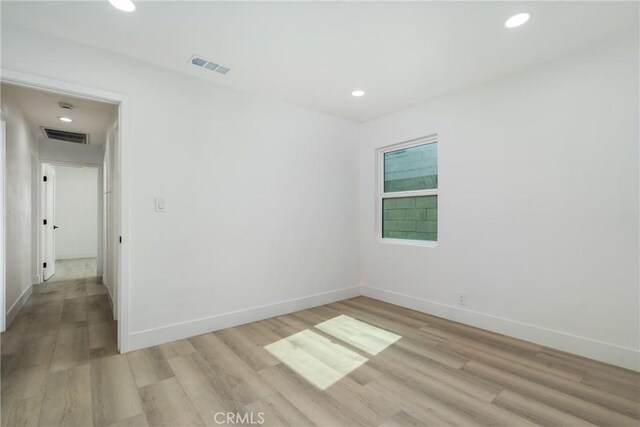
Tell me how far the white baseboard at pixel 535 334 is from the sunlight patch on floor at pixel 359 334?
82 centimetres

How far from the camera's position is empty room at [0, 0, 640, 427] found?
1.99 m

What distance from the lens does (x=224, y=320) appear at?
3121 mm

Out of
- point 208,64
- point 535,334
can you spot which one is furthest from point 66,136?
point 535,334

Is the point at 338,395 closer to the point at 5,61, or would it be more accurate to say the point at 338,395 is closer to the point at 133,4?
the point at 133,4

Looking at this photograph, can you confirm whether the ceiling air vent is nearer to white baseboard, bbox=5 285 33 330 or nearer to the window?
white baseboard, bbox=5 285 33 330

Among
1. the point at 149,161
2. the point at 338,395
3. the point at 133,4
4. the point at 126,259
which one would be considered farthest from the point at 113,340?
the point at 133,4

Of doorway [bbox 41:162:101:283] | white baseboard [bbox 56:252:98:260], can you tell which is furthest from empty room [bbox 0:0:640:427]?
white baseboard [bbox 56:252:98:260]

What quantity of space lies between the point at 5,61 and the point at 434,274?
4300 mm

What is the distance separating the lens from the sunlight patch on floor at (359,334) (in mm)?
2713

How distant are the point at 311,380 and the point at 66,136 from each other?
5.82 meters

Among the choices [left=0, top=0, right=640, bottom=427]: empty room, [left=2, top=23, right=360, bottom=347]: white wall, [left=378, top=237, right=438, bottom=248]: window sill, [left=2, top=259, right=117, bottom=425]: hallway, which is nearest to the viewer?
[left=2, top=259, right=117, bottom=425]: hallway

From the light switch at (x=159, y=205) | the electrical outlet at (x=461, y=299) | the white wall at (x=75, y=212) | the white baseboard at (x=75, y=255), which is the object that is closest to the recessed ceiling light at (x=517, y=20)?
the electrical outlet at (x=461, y=299)

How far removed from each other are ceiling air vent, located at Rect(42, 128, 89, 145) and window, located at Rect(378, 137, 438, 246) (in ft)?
16.6

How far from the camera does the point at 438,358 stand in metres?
2.46
